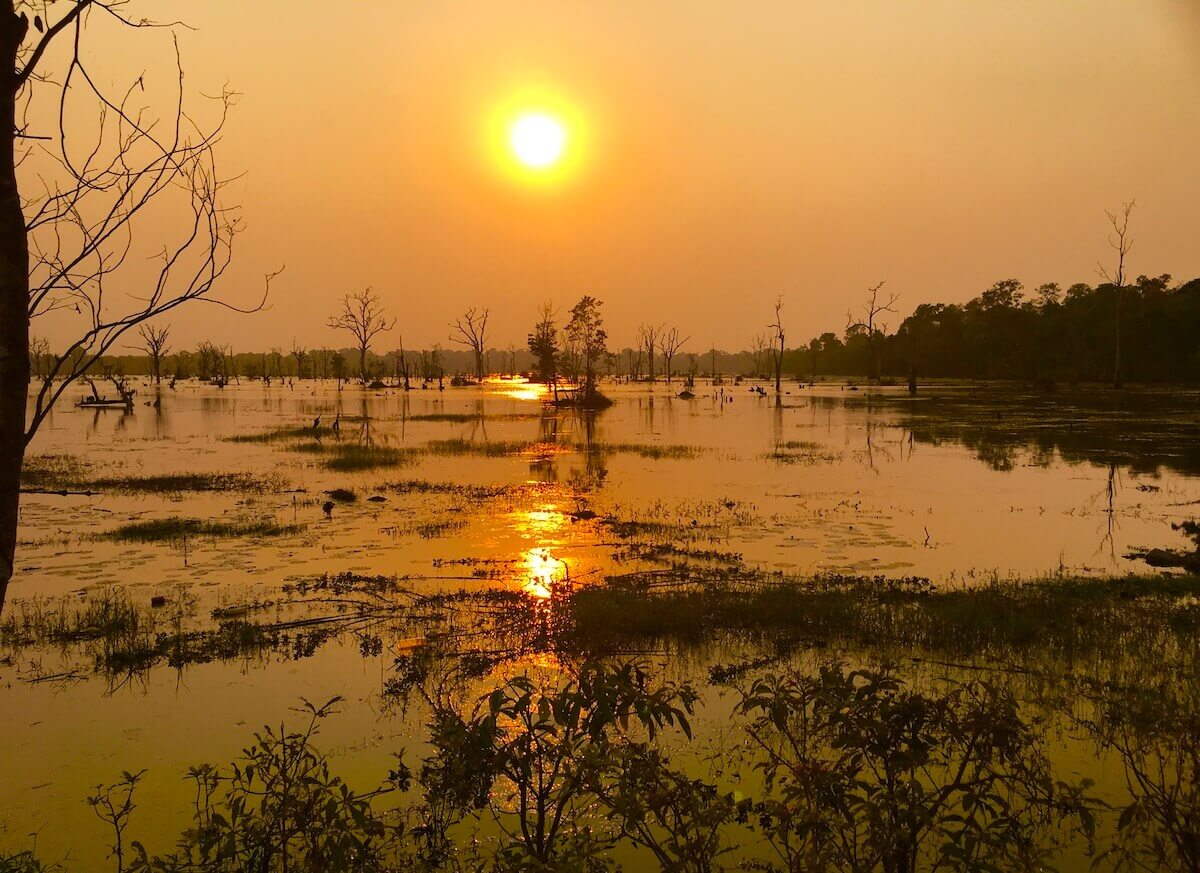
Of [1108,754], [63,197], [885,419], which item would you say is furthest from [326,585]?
[885,419]

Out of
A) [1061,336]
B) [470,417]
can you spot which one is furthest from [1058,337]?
[470,417]

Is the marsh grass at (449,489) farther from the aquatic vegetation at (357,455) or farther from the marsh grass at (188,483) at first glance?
the aquatic vegetation at (357,455)

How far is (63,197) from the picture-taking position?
116 inches

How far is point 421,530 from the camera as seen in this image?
52.4 feet

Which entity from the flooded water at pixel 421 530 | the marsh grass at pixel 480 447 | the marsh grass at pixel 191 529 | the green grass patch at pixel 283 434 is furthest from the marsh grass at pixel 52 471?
the marsh grass at pixel 480 447

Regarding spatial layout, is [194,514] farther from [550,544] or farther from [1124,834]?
[1124,834]

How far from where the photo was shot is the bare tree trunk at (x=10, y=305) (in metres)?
2.32

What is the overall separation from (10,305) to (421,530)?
14003 millimetres

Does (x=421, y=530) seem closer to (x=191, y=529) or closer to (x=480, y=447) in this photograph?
(x=191, y=529)

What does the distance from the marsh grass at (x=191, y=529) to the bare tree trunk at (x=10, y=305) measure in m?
14.1

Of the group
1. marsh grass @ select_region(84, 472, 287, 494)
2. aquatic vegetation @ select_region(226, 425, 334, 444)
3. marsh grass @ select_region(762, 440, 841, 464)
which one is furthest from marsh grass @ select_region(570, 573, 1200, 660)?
aquatic vegetation @ select_region(226, 425, 334, 444)

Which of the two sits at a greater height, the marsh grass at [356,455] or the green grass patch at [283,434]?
the green grass patch at [283,434]

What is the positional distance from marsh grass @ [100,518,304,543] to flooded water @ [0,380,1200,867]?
91 millimetres

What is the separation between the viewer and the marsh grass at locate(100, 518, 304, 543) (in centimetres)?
1519
